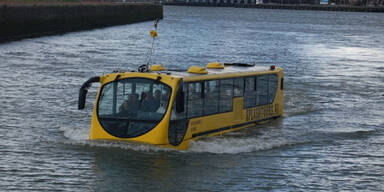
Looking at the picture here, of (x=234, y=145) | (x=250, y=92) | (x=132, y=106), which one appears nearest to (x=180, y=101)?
(x=132, y=106)

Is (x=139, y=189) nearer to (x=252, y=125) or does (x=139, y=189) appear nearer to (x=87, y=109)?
(x=252, y=125)

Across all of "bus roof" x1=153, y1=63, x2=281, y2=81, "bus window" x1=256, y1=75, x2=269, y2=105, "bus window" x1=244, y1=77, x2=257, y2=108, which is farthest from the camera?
"bus window" x1=256, y1=75, x2=269, y2=105

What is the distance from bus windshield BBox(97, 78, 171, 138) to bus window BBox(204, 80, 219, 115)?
199cm

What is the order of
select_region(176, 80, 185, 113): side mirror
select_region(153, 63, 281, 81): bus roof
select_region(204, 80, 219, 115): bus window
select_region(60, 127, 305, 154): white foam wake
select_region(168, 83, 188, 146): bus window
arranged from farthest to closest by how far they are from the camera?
select_region(204, 80, 219, 115): bus window
select_region(153, 63, 281, 81): bus roof
select_region(60, 127, 305, 154): white foam wake
select_region(168, 83, 188, 146): bus window
select_region(176, 80, 185, 113): side mirror

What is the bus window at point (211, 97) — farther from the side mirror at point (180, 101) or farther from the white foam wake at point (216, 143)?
the side mirror at point (180, 101)

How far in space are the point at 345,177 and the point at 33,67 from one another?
88.8 feet

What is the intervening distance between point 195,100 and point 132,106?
6.00ft

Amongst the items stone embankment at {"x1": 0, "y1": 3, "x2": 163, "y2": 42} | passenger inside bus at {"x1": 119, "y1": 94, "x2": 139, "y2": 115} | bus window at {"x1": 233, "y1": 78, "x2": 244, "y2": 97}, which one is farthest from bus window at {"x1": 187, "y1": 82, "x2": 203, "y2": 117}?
stone embankment at {"x1": 0, "y1": 3, "x2": 163, "y2": 42}

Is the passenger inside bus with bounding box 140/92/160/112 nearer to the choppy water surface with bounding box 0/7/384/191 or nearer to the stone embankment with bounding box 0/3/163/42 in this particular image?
the choppy water surface with bounding box 0/7/384/191

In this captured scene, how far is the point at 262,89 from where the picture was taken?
25953 millimetres

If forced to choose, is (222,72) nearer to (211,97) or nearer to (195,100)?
(211,97)

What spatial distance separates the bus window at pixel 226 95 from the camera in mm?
23109

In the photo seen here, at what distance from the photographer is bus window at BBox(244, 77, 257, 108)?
24.7 meters

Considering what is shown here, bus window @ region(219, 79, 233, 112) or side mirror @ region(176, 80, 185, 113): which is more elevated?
side mirror @ region(176, 80, 185, 113)
